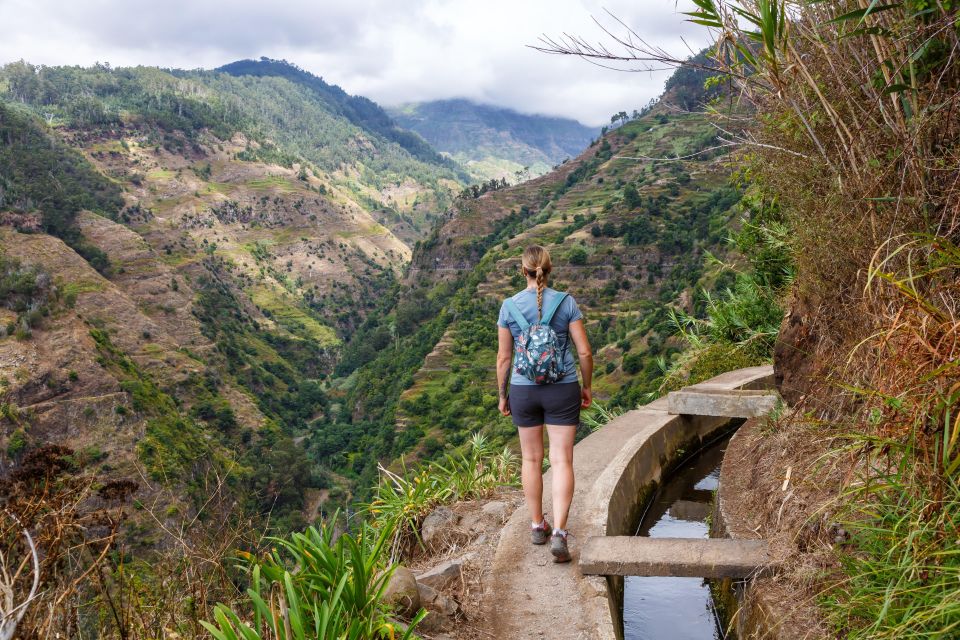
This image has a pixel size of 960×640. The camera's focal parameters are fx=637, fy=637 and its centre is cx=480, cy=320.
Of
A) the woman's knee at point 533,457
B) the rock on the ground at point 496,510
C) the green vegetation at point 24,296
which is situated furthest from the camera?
the green vegetation at point 24,296

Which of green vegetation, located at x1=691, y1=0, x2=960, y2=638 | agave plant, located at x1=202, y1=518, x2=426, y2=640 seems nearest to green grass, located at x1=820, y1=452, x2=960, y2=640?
green vegetation, located at x1=691, y1=0, x2=960, y2=638

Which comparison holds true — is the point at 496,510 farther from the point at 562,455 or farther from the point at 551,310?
the point at 551,310

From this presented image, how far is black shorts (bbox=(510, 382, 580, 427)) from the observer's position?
3219 mm

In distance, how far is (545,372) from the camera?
3.14 m

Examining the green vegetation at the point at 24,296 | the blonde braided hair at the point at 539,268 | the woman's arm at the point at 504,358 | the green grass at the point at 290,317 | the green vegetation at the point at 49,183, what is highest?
the green vegetation at the point at 49,183

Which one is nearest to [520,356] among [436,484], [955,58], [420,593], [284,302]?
[420,593]

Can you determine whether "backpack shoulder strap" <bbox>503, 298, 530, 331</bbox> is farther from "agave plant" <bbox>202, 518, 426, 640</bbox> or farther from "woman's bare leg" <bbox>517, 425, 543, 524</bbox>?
"agave plant" <bbox>202, 518, 426, 640</bbox>

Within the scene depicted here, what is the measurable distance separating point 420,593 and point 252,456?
58020mm

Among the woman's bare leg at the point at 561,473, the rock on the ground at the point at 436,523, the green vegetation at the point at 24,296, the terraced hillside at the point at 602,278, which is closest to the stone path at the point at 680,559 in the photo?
the woman's bare leg at the point at 561,473

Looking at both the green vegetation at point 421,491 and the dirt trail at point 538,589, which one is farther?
the green vegetation at point 421,491

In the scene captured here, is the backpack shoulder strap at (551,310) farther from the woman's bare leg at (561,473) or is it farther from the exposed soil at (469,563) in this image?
the exposed soil at (469,563)

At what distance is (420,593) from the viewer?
2816 mm

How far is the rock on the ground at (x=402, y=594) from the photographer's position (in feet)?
8.66

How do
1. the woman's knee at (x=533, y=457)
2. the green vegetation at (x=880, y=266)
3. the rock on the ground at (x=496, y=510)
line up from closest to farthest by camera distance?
the green vegetation at (x=880, y=266) < the woman's knee at (x=533, y=457) < the rock on the ground at (x=496, y=510)
